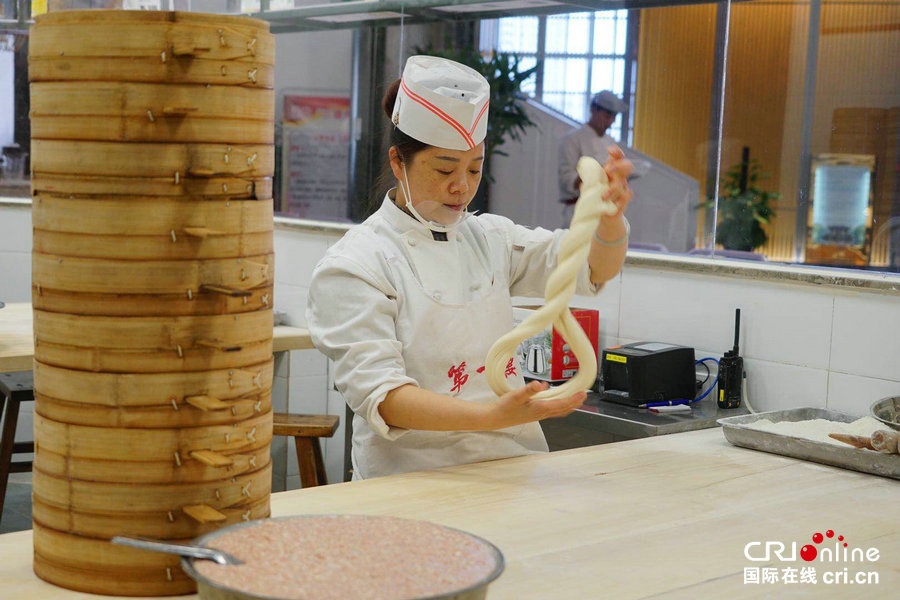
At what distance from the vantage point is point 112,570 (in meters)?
1.16

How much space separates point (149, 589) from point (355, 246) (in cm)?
98

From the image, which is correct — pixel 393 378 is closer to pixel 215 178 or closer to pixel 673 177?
pixel 215 178

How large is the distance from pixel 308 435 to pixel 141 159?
2373mm

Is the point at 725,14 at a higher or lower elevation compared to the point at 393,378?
higher

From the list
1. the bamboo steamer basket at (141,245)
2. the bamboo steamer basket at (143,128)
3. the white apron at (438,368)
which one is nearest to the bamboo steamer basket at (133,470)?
the bamboo steamer basket at (141,245)

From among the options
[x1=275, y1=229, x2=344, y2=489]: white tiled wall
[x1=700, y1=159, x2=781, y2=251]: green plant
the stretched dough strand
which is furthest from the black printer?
[x1=275, y1=229, x2=344, y2=489]: white tiled wall

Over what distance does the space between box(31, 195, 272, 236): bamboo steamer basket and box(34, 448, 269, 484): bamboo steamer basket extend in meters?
0.25

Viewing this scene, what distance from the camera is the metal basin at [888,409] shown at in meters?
2.25

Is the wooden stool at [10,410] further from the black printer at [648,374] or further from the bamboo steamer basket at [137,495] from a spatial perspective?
the bamboo steamer basket at [137,495]

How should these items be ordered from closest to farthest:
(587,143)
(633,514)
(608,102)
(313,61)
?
(633,514)
(608,102)
(587,143)
(313,61)

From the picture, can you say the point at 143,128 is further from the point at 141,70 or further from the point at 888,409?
the point at 888,409

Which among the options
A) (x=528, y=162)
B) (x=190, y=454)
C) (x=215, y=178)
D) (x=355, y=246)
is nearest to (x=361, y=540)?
(x=190, y=454)

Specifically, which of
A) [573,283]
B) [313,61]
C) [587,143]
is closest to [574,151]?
[587,143]

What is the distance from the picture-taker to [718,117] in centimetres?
315
